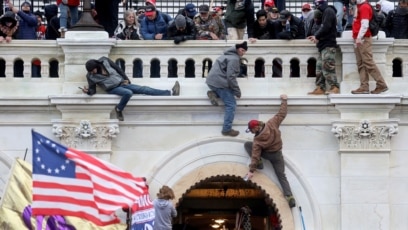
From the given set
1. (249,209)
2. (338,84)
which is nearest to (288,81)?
(338,84)

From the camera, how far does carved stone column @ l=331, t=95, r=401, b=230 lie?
38.1 m

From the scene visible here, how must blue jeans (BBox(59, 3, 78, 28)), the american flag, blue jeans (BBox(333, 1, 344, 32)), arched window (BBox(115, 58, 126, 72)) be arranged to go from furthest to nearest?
1. blue jeans (BBox(333, 1, 344, 32))
2. blue jeans (BBox(59, 3, 78, 28))
3. arched window (BBox(115, 58, 126, 72))
4. the american flag

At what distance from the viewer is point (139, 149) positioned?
1516 inches

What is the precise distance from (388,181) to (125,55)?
5121 millimetres

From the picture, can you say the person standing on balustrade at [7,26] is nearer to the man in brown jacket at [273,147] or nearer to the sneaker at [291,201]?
the man in brown jacket at [273,147]

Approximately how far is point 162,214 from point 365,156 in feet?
12.3

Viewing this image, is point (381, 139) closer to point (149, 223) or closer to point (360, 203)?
point (360, 203)

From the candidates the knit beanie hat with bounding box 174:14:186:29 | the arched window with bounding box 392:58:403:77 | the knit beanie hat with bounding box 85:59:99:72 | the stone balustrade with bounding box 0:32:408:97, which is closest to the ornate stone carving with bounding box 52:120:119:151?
the stone balustrade with bounding box 0:32:408:97

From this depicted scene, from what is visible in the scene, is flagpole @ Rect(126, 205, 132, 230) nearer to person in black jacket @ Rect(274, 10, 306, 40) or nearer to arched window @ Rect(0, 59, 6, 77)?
arched window @ Rect(0, 59, 6, 77)

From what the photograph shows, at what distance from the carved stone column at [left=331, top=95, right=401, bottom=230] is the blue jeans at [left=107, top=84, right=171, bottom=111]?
3047 mm

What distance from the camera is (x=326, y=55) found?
125 feet

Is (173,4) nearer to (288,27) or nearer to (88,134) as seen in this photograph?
(288,27)

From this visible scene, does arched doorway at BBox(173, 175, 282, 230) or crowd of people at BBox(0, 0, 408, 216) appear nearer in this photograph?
crowd of people at BBox(0, 0, 408, 216)

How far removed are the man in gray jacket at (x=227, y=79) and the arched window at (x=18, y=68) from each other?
3346 mm
